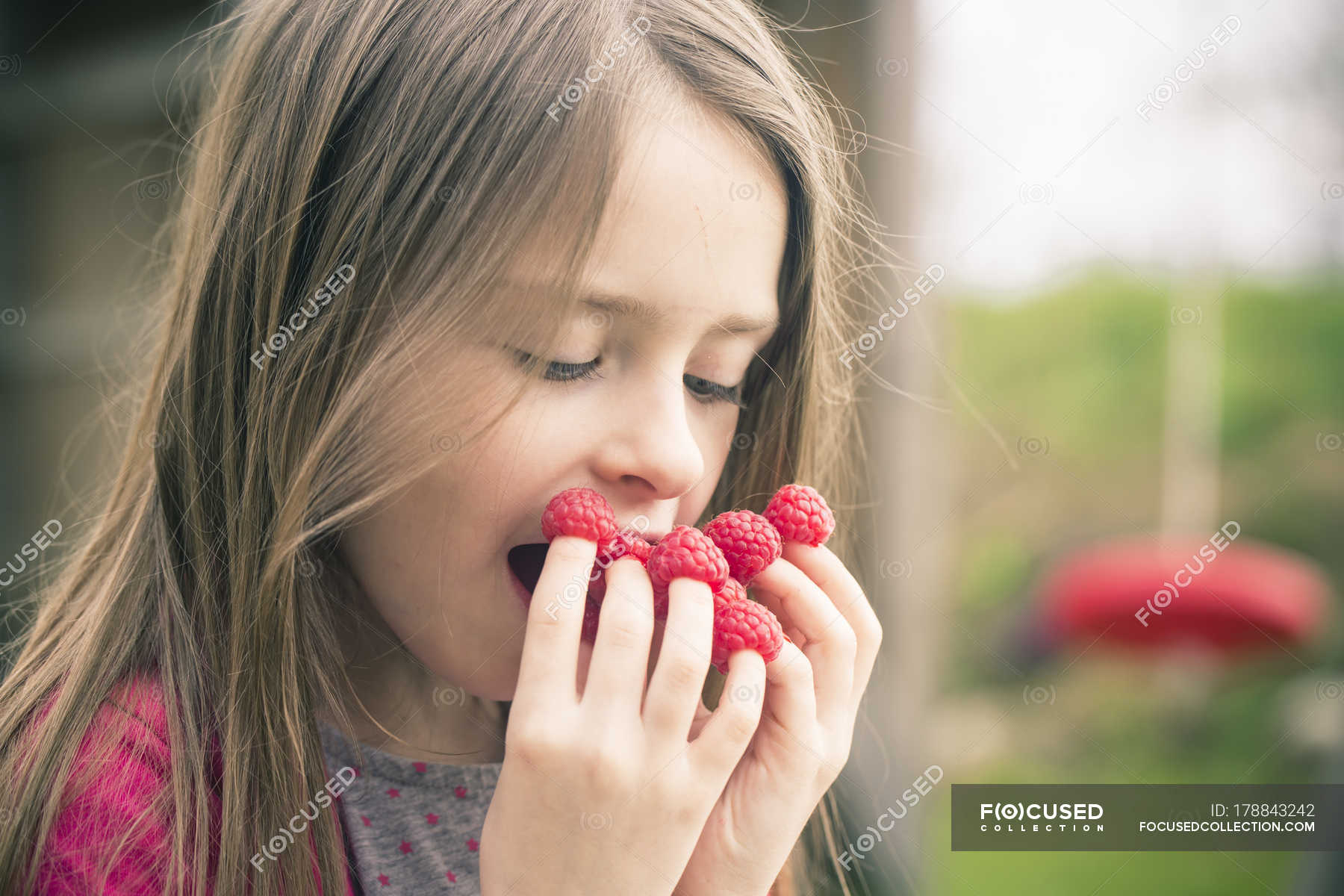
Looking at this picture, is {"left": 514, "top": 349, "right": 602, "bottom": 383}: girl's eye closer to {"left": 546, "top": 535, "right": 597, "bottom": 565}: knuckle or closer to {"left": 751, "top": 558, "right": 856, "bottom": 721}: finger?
{"left": 546, "top": 535, "right": 597, "bottom": 565}: knuckle

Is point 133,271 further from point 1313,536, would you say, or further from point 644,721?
point 1313,536

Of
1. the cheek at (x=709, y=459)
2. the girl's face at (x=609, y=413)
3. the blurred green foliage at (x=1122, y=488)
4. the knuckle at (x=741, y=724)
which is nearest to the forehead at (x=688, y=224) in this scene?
the girl's face at (x=609, y=413)

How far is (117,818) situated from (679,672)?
0.45m

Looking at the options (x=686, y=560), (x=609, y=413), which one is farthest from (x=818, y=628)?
(x=609, y=413)

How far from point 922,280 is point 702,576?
A: 33.4 inches

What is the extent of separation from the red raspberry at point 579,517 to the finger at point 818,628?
184 mm

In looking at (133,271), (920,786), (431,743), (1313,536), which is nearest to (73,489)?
(133,271)

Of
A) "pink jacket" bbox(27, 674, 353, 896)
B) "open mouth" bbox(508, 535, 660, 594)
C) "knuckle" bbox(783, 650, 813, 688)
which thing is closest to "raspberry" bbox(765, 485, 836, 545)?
"knuckle" bbox(783, 650, 813, 688)

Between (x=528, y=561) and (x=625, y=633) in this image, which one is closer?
(x=625, y=633)

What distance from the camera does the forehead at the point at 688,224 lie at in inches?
30.2

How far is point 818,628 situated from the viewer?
34.2 inches

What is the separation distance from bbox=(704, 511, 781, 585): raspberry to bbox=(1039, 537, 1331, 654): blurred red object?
8.01 feet

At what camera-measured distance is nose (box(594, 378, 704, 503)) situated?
2.55ft

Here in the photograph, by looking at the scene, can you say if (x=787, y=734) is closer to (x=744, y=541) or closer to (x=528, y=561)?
(x=744, y=541)
